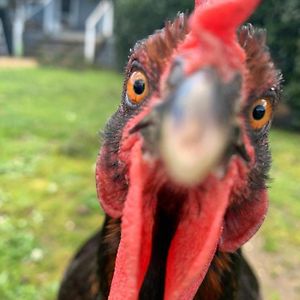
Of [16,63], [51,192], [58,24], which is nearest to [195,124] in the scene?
[51,192]

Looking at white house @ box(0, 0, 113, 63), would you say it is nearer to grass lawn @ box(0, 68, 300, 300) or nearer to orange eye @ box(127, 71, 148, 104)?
grass lawn @ box(0, 68, 300, 300)

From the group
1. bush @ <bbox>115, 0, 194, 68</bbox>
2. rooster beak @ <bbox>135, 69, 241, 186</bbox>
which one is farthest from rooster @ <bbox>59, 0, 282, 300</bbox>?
bush @ <bbox>115, 0, 194, 68</bbox>

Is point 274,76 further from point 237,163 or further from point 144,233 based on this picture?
point 144,233

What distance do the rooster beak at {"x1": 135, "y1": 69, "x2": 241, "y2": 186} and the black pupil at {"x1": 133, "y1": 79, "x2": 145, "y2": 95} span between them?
1.12 feet

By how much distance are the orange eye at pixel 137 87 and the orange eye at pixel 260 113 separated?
29cm

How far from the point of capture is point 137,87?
4.74 feet

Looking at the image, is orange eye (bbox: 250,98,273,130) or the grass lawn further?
the grass lawn

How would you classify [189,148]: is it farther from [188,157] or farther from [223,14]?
Result: [223,14]

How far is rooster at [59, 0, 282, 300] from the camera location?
1021 mm

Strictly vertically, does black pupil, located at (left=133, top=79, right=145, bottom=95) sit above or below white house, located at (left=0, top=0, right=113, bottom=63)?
above

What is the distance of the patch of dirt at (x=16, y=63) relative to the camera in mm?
14948

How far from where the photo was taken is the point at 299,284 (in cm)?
399

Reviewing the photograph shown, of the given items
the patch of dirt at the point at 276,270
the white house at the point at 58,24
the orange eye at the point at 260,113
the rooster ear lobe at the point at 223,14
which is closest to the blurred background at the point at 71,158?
the patch of dirt at the point at 276,270

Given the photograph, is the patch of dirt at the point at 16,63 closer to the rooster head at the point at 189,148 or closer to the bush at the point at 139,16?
the bush at the point at 139,16
